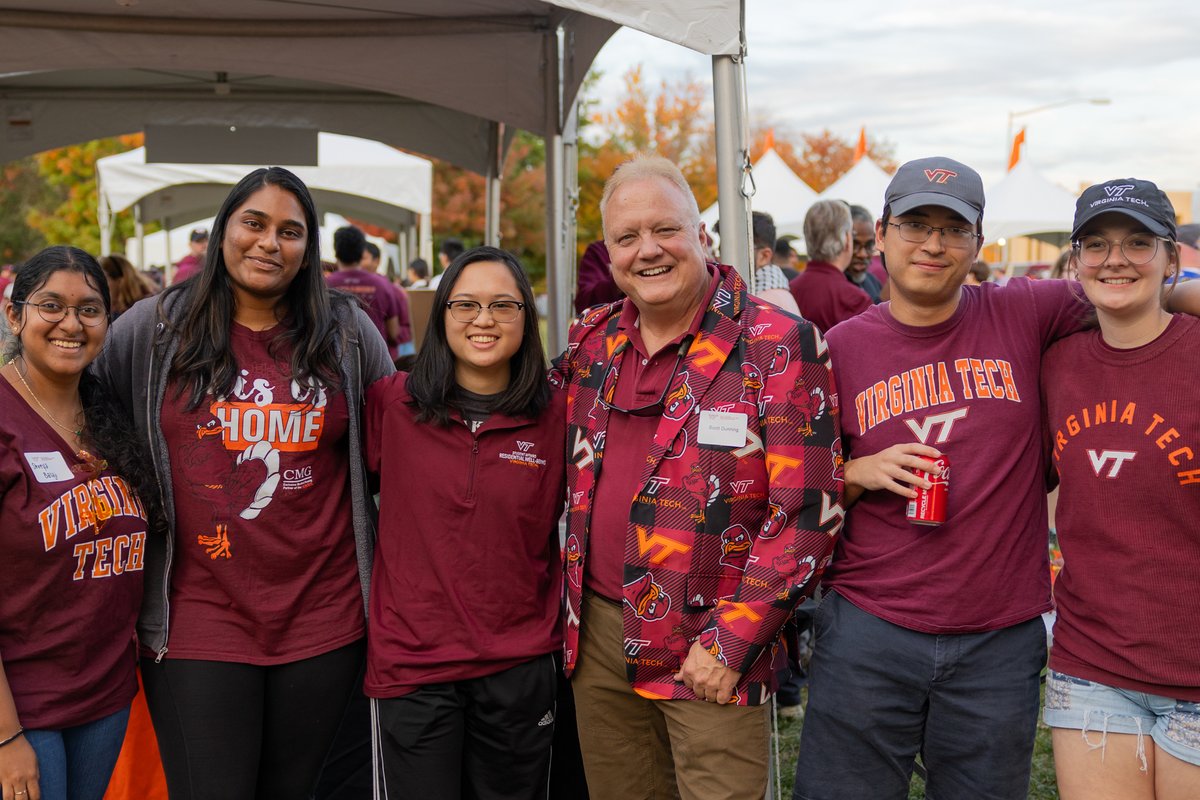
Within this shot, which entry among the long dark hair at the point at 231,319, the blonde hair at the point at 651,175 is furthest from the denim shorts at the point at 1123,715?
the long dark hair at the point at 231,319

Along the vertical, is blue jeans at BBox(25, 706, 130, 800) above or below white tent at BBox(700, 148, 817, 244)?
below

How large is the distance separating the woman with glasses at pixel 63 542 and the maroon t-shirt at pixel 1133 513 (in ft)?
7.10

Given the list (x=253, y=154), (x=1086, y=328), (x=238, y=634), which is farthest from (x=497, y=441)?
(x=253, y=154)

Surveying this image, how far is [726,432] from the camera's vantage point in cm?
242

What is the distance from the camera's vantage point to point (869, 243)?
6.94 m

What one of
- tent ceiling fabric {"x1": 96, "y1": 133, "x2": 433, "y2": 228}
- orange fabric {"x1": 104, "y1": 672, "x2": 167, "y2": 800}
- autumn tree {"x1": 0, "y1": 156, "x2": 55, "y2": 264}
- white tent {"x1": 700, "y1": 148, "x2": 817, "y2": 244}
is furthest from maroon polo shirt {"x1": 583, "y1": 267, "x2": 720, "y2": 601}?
autumn tree {"x1": 0, "y1": 156, "x2": 55, "y2": 264}

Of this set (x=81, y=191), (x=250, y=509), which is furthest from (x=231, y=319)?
(x=81, y=191)

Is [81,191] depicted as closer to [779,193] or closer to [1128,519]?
[779,193]

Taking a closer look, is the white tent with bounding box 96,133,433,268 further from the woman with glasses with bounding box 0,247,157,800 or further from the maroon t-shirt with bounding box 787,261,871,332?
the woman with glasses with bounding box 0,247,157,800

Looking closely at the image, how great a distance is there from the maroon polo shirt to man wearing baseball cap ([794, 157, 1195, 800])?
47 cm

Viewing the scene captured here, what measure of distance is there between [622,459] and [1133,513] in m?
1.13

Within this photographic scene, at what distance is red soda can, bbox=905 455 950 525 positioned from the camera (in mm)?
2260

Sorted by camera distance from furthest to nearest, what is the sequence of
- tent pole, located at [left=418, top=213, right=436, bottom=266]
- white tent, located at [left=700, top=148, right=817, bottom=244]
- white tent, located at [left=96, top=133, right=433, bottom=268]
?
white tent, located at [left=700, top=148, right=817, bottom=244] < tent pole, located at [left=418, top=213, right=436, bottom=266] < white tent, located at [left=96, top=133, right=433, bottom=268]

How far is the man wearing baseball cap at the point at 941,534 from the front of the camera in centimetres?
238
